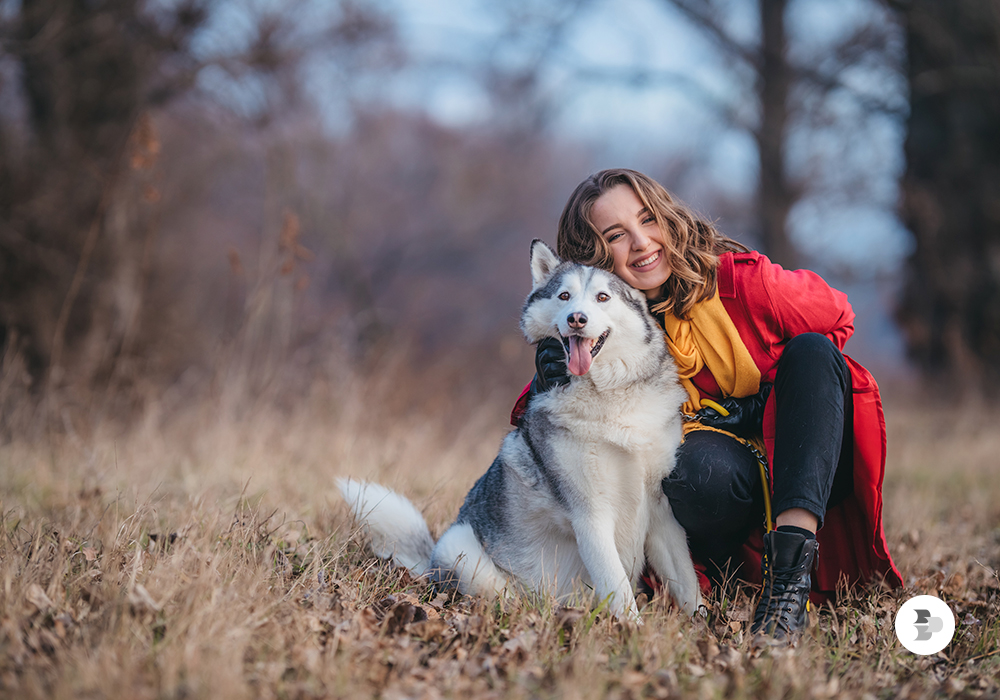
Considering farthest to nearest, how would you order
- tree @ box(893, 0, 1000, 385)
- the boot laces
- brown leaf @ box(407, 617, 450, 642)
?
tree @ box(893, 0, 1000, 385) < the boot laces < brown leaf @ box(407, 617, 450, 642)

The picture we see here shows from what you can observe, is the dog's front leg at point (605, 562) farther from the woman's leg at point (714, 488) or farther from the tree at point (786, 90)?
the tree at point (786, 90)

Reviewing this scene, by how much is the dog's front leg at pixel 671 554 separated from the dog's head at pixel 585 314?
0.56 m

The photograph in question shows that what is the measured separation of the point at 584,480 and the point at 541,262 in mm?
924

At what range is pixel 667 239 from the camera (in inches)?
104

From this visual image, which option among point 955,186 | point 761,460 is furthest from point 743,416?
point 955,186

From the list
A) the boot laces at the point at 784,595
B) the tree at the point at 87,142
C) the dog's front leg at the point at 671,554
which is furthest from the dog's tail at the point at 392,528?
the tree at the point at 87,142

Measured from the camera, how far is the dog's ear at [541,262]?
2.72 meters

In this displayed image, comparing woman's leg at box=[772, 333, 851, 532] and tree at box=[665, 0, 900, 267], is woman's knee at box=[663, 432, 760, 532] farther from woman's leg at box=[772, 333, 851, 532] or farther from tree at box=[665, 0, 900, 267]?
tree at box=[665, 0, 900, 267]

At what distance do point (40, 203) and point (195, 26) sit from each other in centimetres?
211

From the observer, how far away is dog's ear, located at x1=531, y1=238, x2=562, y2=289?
2717 millimetres

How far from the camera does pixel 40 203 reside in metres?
5.62

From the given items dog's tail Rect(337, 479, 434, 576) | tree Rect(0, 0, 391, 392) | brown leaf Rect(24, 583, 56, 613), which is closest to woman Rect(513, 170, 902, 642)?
dog's tail Rect(337, 479, 434, 576)

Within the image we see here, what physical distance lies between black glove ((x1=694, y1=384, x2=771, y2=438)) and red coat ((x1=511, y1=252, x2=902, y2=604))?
9 centimetres

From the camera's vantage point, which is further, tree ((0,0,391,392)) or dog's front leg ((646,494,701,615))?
tree ((0,0,391,392))
